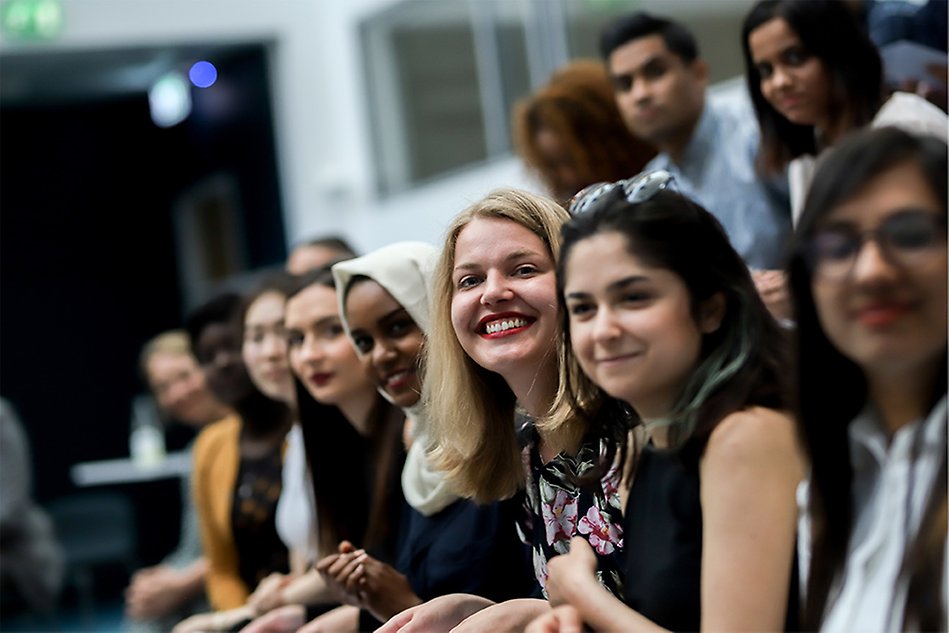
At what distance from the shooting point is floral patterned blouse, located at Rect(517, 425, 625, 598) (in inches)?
92.4

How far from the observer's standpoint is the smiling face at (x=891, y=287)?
62.8 inches

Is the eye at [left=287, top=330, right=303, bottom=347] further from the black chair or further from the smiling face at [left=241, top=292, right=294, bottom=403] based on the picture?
the black chair

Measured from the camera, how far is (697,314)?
6.40 feet

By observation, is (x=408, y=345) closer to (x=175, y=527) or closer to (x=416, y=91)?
(x=416, y=91)

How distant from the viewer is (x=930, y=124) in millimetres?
2957

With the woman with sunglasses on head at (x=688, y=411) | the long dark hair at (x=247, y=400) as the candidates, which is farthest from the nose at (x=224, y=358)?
the woman with sunglasses on head at (x=688, y=411)

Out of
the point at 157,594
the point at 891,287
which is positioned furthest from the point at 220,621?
the point at 891,287

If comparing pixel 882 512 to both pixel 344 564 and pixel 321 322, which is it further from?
pixel 321 322

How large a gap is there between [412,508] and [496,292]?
2.73ft

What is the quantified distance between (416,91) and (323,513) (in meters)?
6.05

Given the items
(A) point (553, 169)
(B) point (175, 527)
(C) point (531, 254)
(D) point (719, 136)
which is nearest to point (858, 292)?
(C) point (531, 254)

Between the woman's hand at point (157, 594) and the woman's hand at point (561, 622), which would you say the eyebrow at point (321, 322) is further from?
the woman's hand at point (157, 594)

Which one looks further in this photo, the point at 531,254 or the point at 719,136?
the point at 719,136

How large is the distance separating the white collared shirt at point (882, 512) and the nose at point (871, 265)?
6.5 inches
